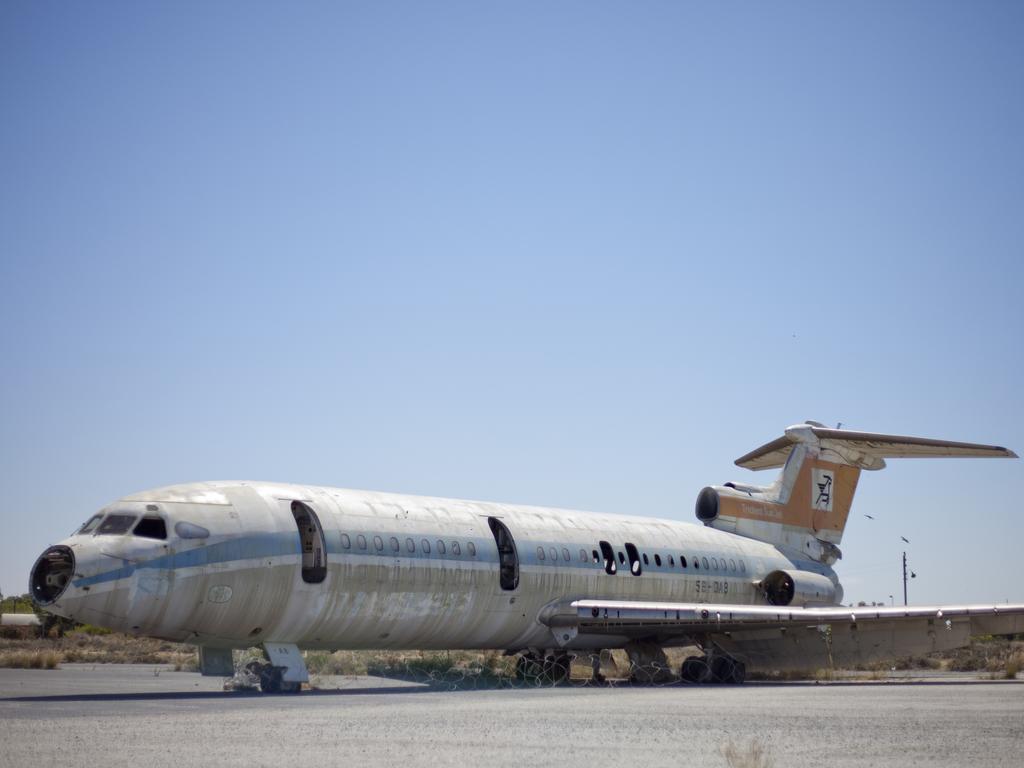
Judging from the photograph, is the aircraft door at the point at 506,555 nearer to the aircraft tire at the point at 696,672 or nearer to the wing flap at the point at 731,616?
the wing flap at the point at 731,616

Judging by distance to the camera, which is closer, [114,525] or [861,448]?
[114,525]

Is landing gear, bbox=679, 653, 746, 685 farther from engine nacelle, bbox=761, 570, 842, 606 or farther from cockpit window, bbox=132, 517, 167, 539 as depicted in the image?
cockpit window, bbox=132, 517, 167, 539

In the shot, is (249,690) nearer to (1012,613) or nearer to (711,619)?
(711,619)

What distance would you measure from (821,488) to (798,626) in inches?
356

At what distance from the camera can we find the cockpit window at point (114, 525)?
2048 cm

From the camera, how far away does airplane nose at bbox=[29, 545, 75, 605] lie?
19.5m

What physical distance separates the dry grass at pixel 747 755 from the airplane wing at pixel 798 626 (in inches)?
622

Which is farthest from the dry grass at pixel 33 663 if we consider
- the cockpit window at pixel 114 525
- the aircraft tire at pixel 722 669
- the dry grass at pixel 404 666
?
the aircraft tire at pixel 722 669

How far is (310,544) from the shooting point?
23.1 m

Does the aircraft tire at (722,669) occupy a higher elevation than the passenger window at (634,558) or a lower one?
lower

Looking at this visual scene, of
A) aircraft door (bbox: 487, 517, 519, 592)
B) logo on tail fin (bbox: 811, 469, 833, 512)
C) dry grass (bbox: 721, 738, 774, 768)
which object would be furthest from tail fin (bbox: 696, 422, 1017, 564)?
dry grass (bbox: 721, 738, 774, 768)

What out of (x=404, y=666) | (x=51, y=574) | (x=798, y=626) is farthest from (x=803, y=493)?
(x=51, y=574)

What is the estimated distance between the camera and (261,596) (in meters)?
21.6

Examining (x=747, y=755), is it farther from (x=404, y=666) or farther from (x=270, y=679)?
(x=404, y=666)
